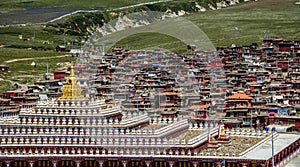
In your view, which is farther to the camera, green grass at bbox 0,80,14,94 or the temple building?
green grass at bbox 0,80,14,94

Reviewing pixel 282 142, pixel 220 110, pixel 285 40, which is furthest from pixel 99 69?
pixel 282 142

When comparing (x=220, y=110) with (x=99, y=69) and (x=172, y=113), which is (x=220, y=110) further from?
(x=99, y=69)

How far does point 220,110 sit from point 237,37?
7929 centimetres

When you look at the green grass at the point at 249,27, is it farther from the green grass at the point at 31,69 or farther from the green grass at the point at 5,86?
the green grass at the point at 5,86

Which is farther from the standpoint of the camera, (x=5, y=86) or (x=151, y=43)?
(x=151, y=43)

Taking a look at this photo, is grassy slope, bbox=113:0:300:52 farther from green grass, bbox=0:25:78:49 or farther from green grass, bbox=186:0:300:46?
green grass, bbox=0:25:78:49

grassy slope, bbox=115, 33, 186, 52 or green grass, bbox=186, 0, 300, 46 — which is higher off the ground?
green grass, bbox=186, 0, 300, 46

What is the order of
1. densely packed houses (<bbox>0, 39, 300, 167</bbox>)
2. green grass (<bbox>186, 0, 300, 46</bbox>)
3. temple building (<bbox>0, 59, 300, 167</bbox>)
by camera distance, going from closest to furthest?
temple building (<bbox>0, 59, 300, 167</bbox>) < densely packed houses (<bbox>0, 39, 300, 167</bbox>) < green grass (<bbox>186, 0, 300, 46</bbox>)

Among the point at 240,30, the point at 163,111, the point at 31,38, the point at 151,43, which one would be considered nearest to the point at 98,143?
the point at 163,111

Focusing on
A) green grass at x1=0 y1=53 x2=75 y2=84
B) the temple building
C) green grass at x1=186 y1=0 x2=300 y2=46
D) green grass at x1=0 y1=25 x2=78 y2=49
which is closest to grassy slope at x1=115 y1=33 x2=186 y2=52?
green grass at x1=186 y1=0 x2=300 y2=46

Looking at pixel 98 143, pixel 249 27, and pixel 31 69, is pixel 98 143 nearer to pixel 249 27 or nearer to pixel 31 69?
pixel 31 69

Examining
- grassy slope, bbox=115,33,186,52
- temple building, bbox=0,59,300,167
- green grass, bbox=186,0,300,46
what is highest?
green grass, bbox=186,0,300,46

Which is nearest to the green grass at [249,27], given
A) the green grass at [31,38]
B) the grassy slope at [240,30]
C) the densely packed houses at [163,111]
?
the grassy slope at [240,30]

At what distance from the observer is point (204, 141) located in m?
67.5
